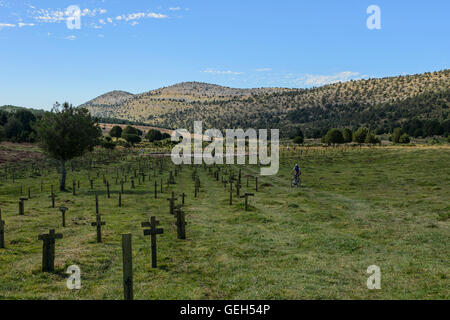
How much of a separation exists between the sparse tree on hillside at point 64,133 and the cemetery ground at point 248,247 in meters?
8.31

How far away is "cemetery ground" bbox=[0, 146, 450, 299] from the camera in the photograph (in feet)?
35.3

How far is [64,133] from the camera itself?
38.6 metres

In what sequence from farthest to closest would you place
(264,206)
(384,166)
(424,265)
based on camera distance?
1. (384,166)
2. (264,206)
3. (424,265)

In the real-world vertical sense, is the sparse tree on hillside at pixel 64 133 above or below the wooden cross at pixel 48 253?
above

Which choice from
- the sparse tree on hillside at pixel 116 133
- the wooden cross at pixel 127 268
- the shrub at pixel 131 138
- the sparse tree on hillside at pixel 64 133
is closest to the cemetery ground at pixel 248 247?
the wooden cross at pixel 127 268

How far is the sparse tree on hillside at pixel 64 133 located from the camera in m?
38.1

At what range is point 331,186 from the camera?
38188 millimetres

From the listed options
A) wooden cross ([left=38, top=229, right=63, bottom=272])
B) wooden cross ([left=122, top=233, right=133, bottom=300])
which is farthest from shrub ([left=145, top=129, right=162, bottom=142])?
wooden cross ([left=122, top=233, right=133, bottom=300])

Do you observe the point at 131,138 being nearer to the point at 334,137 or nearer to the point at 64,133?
the point at 334,137

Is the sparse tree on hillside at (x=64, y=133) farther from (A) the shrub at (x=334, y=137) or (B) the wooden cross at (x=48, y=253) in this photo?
(A) the shrub at (x=334, y=137)

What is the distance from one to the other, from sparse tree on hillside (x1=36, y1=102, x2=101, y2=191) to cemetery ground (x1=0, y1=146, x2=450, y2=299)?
8.31 m

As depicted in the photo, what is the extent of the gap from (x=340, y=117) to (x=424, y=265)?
170m
